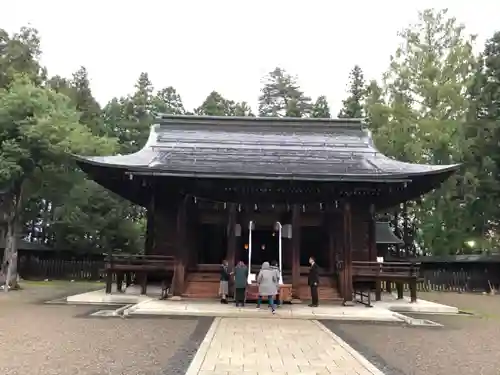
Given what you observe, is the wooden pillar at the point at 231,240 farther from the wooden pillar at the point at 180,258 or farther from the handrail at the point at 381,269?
the handrail at the point at 381,269

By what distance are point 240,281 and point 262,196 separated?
347 centimetres

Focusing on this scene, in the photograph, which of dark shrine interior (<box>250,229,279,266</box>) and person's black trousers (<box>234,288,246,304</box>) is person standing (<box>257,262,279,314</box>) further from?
dark shrine interior (<box>250,229,279,266</box>)

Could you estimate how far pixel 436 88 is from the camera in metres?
30.1

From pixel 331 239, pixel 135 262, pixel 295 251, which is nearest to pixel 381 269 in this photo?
pixel 331 239

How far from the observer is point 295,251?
15891 mm

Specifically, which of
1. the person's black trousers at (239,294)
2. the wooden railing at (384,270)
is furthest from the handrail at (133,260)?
the wooden railing at (384,270)

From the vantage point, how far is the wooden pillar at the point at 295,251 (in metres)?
15.7

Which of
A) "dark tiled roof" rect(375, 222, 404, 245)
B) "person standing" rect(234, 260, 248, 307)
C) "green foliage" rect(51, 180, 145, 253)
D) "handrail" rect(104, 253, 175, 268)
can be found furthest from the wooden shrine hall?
"green foliage" rect(51, 180, 145, 253)

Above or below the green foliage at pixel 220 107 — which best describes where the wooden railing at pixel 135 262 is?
below

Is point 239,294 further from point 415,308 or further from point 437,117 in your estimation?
point 437,117

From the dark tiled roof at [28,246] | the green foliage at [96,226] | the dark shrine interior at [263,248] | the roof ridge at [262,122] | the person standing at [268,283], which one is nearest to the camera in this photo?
the person standing at [268,283]

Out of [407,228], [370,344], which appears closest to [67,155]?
[370,344]

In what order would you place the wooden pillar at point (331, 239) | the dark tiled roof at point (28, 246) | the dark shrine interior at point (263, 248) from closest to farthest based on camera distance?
the wooden pillar at point (331, 239)
the dark shrine interior at point (263, 248)
the dark tiled roof at point (28, 246)

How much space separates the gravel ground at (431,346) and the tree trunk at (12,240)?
1514 centimetres
